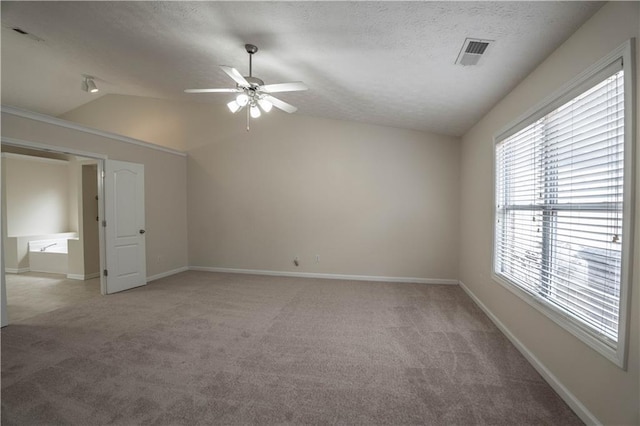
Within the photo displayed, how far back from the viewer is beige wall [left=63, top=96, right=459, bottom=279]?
462cm

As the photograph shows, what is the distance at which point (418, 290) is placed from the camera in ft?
13.9

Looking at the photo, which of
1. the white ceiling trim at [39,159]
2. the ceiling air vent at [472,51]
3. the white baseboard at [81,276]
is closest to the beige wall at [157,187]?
the white baseboard at [81,276]

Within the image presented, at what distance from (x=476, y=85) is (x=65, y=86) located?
7417mm

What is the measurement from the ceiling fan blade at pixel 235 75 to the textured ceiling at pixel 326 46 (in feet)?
1.47

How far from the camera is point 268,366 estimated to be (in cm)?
220

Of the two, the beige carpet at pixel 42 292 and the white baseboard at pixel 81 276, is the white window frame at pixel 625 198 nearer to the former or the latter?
the beige carpet at pixel 42 292

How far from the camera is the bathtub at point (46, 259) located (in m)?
5.12

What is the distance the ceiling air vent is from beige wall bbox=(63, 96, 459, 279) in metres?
2.43

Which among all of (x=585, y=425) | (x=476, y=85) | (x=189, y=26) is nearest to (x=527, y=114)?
(x=476, y=85)

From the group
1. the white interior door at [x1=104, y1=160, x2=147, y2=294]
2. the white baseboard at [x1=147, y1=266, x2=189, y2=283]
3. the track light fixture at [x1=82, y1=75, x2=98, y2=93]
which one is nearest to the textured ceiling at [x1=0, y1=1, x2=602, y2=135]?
the track light fixture at [x1=82, y1=75, x2=98, y2=93]

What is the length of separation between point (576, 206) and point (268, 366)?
8.70ft

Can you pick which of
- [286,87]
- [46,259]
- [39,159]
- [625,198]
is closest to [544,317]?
[625,198]

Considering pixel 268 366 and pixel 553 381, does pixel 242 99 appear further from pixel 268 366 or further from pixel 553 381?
pixel 553 381

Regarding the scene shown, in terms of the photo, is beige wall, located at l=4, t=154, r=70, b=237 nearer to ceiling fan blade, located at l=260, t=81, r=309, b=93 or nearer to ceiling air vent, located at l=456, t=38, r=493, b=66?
ceiling fan blade, located at l=260, t=81, r=309, b=93
